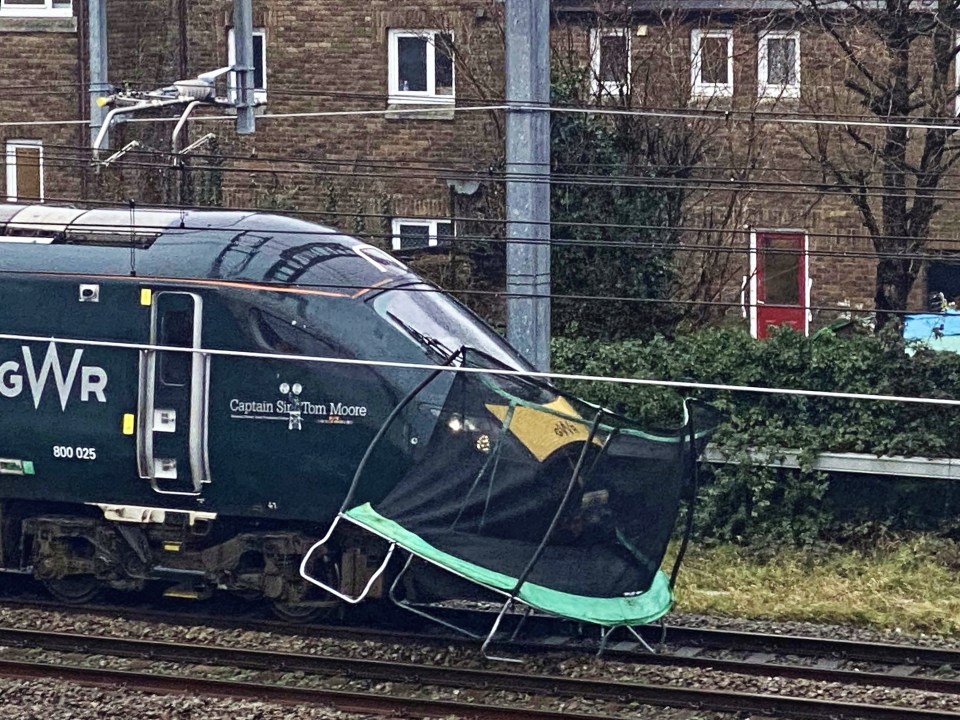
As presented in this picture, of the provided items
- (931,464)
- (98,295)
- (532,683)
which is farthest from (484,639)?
(931,464)

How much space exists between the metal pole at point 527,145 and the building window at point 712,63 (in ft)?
26.6

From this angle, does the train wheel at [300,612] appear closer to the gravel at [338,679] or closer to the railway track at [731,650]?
the railway track at [731,650]

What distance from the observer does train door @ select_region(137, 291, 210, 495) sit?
1195 cm

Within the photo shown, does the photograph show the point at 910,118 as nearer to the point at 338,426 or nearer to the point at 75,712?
the point at 338,426

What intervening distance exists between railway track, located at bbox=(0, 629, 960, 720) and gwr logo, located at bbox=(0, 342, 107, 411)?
1.83 m

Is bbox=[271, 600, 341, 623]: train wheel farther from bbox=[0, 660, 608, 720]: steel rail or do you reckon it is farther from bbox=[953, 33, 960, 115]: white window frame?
bbox=[953, 33, 960, 115]: white window frame

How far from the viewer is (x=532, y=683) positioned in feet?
35.0

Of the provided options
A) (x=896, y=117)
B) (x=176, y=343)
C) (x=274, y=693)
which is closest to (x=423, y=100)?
(x=896, y=117)

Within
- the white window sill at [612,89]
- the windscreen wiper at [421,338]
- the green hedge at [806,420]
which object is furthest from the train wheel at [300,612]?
the white window sill at [612,89]

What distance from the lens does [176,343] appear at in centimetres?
1199

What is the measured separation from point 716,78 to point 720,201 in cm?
161

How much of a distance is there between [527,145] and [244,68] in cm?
325

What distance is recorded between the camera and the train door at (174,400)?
11945mm

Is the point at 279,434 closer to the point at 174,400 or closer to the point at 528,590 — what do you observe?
the point at 174,400
